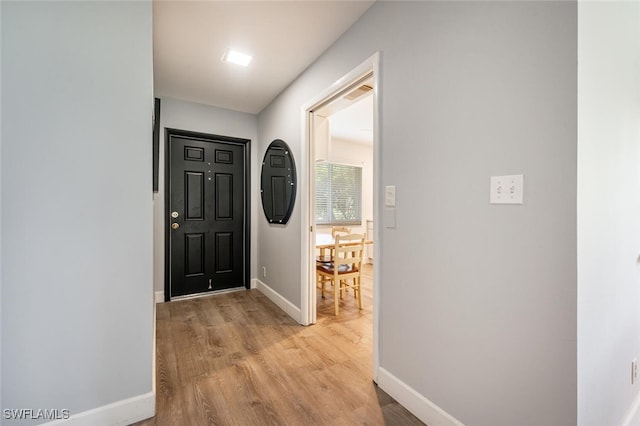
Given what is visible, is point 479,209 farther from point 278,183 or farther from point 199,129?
point 199,129

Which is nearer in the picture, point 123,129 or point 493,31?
point 493,31

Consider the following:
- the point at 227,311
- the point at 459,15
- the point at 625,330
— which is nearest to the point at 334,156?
the point at 227,311

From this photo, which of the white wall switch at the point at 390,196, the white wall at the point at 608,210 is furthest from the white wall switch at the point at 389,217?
the white wall at the point at 608,210

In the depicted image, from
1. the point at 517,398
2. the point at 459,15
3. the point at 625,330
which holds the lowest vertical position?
the point at 517,398

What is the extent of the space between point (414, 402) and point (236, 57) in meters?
2.90

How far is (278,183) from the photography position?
3287 millimetres

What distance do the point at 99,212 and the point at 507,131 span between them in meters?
1.94

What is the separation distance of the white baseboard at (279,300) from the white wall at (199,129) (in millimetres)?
174

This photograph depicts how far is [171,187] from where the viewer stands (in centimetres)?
346

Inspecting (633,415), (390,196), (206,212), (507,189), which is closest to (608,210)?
(507,189)

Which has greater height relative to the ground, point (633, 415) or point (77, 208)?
point (77, 208)

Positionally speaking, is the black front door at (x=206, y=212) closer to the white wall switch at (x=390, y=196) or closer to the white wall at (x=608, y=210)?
the white wall switch at (x=390, y=196)

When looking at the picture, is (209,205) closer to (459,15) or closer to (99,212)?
(99,212)

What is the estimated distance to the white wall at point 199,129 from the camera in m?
3.36
